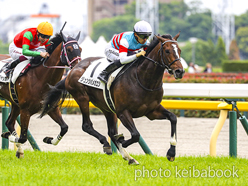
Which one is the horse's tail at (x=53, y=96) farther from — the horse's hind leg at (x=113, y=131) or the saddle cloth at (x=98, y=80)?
the horse's hind leg at (x=113, y=131)

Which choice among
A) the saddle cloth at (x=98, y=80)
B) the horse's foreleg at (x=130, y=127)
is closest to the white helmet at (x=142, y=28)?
the saddle cloth at (x=98, y=80)

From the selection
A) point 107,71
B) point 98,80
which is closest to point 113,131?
point 98,80

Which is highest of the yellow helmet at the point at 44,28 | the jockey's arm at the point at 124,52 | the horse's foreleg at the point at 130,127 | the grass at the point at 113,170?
the yellow helmet at the point at 44,28

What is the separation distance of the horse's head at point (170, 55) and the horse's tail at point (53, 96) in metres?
1.65

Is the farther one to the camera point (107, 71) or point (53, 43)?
point (53, 43)

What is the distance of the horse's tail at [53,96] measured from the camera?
571cm

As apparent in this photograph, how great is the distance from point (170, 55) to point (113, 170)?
1.35 meters

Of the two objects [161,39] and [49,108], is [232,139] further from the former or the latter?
[49,108]

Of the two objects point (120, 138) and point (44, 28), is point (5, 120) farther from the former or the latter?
point (120, 138)

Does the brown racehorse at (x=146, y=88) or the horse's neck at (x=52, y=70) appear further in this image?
the horse's neck at (x=52, y=70)

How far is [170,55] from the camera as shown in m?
4.66

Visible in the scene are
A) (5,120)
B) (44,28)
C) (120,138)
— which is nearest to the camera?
(120,138)

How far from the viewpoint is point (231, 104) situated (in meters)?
5.60

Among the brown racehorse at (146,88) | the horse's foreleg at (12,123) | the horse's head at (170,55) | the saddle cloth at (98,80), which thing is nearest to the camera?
the horse's head at (170,55)
